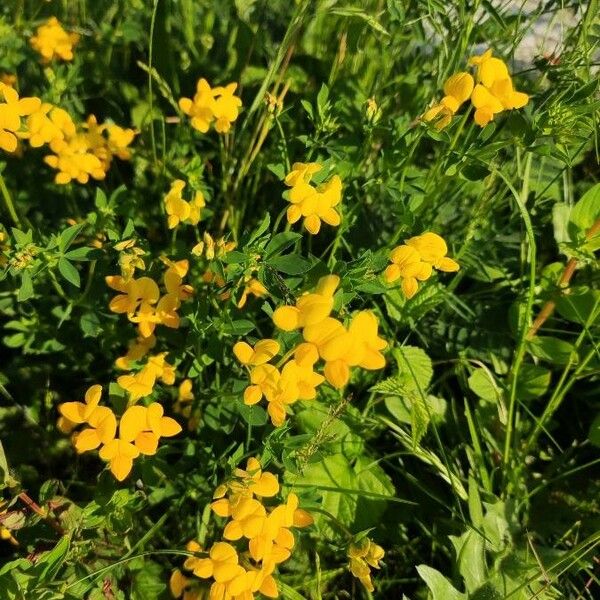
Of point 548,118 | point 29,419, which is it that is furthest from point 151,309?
point 548,118

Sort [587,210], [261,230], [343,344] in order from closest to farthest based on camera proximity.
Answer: [343,344] < [261,230] < [587,210]

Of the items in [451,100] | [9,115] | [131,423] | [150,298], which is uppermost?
[451,100]

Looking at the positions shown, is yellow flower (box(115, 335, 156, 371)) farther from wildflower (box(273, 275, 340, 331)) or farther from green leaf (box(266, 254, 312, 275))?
wildflower (box(273, 275, 340, 331))

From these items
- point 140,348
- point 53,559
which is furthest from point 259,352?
point 53,559

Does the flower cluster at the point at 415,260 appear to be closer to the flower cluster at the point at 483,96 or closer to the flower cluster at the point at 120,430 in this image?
the flower cluster at the point at 483,96

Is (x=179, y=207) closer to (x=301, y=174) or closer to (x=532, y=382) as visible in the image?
(x=301, y=174)

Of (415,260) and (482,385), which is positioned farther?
(482,385)

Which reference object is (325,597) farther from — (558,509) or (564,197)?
(564,197)
